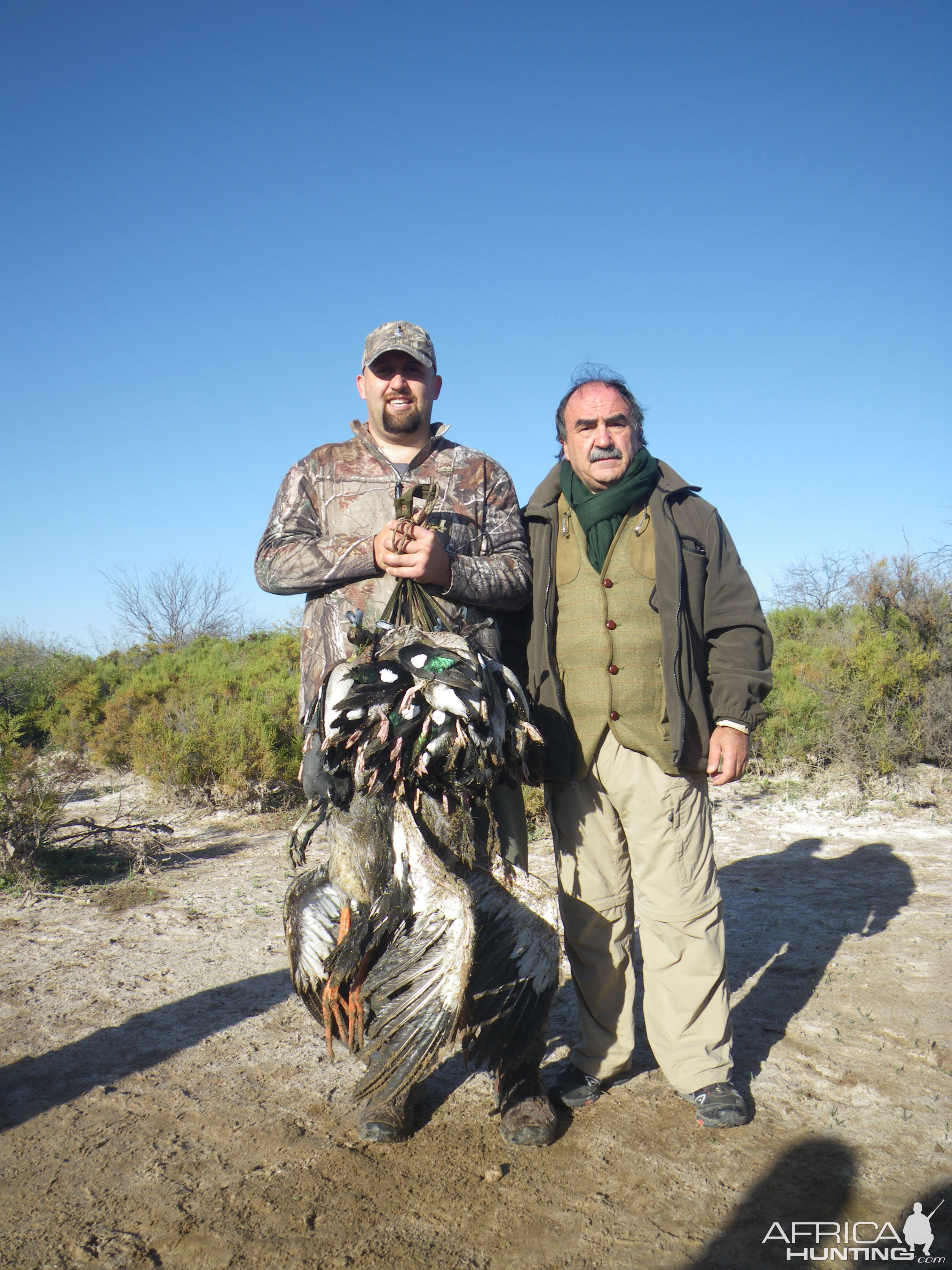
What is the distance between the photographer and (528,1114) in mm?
2721

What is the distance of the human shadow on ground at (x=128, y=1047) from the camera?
9.84ft

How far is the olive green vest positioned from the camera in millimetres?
2977

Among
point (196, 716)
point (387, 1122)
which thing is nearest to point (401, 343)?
point (387, 1122)

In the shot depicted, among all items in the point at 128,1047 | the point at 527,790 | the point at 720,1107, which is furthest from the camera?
the point at 527,790

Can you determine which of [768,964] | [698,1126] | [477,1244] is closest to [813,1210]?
[698,1126]

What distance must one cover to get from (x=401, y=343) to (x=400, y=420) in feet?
0.89

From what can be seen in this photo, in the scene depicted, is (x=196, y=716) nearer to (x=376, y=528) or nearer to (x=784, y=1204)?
(x=376, y=528)

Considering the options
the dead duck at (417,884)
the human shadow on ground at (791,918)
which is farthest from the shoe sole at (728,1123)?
the dead duck at (417,884)

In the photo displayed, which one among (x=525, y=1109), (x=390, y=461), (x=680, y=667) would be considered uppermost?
(x=390, y=461)

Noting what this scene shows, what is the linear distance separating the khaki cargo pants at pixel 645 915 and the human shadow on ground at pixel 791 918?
391 millimetres

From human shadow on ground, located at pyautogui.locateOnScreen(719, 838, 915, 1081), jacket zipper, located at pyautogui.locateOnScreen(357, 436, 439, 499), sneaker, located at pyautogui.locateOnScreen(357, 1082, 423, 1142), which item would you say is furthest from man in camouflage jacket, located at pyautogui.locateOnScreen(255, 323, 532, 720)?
human shadow on ground, located at pyautogui.locateOnScreen(719, 838, 915, 1081)

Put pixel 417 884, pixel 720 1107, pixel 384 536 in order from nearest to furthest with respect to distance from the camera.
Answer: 1. pixel 417 884
2. pixel 384 536
3. pixel 720 1107

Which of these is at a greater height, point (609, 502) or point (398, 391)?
point (398, 391)

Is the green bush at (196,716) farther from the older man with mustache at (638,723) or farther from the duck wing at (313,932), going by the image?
the duck wing at (313,932)
